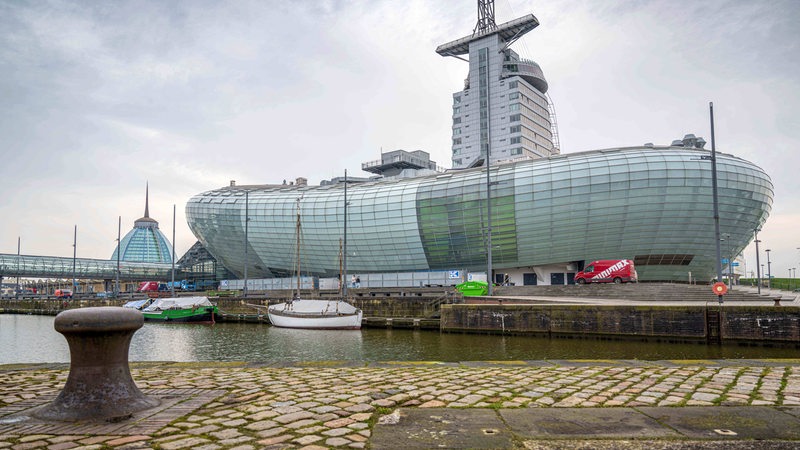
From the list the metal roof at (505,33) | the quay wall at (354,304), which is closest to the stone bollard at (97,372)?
the quay wall at (354,304)

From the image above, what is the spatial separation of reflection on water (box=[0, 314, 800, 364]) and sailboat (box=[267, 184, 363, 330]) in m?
1.76

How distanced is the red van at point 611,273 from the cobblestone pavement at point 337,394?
141 feet

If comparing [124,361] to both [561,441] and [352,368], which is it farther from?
[561,441]

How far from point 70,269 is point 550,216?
333 feet

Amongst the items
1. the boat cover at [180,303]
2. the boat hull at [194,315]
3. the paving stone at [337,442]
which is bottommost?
the boat hull at [194,315]

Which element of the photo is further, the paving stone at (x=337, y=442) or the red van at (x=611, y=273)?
the red van at (x=611, y=273)

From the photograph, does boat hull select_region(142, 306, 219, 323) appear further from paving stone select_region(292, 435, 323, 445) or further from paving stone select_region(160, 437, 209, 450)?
paving stone select_region(292, 435, 323, 445)

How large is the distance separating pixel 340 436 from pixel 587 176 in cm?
6298

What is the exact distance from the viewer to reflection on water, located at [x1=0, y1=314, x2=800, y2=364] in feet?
70.4

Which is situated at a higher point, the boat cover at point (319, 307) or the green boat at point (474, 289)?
the green boat at point (474, 289)

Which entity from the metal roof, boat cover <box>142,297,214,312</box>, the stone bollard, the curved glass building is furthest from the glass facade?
Answer: the stone bollard

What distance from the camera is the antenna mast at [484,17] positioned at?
132m

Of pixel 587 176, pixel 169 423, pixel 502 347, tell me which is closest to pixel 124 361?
pixel 169 423

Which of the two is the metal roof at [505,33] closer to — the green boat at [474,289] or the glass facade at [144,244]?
the green boat at [474,289]
